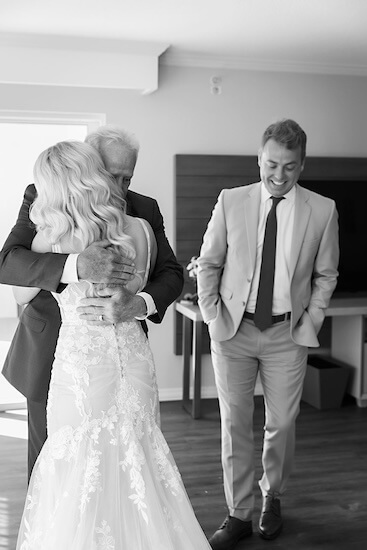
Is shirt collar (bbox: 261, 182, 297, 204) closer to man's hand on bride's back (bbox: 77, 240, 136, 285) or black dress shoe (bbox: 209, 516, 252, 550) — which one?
man's hand on bride's back (bbox: 77, 240, 136, 285)

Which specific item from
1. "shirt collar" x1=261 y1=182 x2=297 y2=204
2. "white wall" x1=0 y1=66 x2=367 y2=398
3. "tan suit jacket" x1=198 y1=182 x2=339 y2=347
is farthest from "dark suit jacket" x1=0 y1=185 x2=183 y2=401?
"white wall" x1=0 y1=66 x2=367 y2=398

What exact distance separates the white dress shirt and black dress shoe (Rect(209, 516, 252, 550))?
922mm

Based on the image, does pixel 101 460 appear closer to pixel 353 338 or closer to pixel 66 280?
pixel 66 280

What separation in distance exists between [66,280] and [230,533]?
4.99 feet

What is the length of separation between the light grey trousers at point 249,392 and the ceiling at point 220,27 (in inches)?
79.5

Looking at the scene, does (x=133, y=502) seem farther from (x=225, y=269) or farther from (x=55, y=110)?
(x=55, y=110)

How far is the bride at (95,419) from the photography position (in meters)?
1.92

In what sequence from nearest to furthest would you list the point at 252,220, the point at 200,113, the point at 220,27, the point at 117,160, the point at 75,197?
the point at 75,197
the point at 117,160
the point at 252,220
the point at 220,27
the point at 200,113

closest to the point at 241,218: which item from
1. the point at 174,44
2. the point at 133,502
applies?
the point at 133,502

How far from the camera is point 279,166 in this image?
281 centimetres

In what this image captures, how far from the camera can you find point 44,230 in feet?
6.53

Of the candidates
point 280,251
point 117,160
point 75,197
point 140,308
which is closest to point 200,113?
point 280,251

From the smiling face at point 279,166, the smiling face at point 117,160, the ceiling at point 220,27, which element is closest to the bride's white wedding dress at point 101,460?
the smiling face at point 117,160

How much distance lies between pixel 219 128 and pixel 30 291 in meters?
3.36
